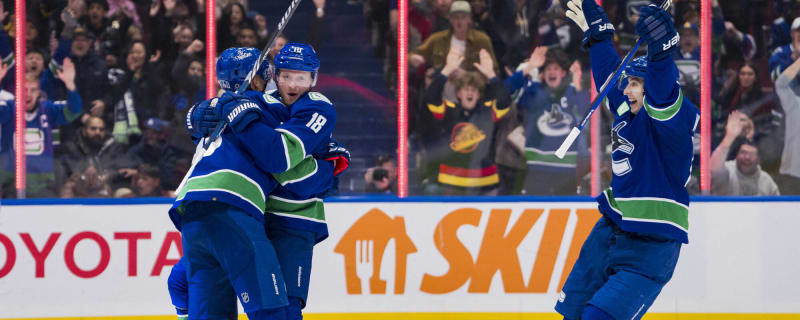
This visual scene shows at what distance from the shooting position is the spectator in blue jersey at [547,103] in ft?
14.7

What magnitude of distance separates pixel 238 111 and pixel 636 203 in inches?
46.4

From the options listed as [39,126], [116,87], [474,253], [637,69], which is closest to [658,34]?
[637,69]

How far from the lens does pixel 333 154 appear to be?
2.69 m

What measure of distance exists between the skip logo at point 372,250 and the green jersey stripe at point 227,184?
1682mm

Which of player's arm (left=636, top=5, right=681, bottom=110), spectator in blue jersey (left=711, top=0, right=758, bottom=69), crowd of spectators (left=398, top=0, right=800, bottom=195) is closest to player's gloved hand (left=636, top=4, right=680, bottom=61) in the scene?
player's arm (left=636, top=5, right=681, bottom=110)

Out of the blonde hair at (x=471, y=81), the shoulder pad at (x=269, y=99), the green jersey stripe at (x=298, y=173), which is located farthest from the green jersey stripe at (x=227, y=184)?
the blonde hair at (x=471, y=81)

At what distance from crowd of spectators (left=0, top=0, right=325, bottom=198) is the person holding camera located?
87cm

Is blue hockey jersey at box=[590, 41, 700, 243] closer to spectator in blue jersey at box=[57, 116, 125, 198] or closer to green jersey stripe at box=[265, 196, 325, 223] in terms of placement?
green jersey stripe at box=[265, 196, 325, 223]

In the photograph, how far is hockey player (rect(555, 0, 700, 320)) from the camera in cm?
261

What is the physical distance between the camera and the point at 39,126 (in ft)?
14.4

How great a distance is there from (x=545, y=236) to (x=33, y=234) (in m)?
2.22

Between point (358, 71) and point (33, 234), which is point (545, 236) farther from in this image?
point (33, 234)

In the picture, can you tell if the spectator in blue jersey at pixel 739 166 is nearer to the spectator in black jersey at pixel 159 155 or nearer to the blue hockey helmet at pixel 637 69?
the blue hockey helmet at pixel 637 69

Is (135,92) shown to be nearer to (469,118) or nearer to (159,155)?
(159,155)
